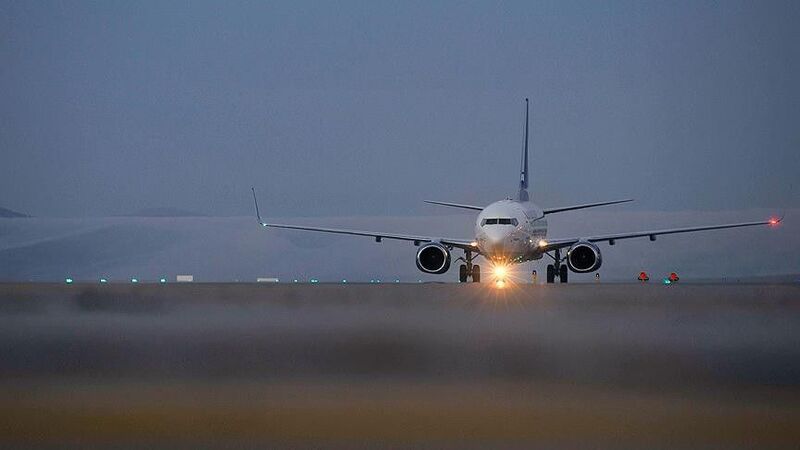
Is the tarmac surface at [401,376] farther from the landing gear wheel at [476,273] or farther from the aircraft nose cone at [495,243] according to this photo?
the landing gear wheel at [476,273]

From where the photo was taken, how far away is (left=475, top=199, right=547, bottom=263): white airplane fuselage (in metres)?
54.4

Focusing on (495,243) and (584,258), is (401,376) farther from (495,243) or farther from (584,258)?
Result: (584,258)

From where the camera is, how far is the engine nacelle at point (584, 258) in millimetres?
56625

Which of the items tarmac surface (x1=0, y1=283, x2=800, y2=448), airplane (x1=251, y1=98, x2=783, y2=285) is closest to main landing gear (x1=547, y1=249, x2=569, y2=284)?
airplane (x1=251, y1=98, x2=783, y2=285)

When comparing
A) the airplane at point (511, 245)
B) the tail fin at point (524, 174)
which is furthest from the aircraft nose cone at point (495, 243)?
the tail fin at point (524, 174)

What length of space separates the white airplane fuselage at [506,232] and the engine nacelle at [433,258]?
5.49ft

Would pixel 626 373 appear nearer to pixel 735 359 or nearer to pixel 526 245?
pixel 735 359

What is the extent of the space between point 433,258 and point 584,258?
22.2 ft

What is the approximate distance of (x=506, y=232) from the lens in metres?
54.5

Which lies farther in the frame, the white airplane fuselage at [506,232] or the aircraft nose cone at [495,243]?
the white airplane fuselage at [506,232]

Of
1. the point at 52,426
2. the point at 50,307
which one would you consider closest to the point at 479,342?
the point at 52,426

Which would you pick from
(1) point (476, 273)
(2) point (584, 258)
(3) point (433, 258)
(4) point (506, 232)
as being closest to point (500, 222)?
(4) point (506, 232)

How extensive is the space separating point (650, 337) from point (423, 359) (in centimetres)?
412

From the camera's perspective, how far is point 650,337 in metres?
18.9
